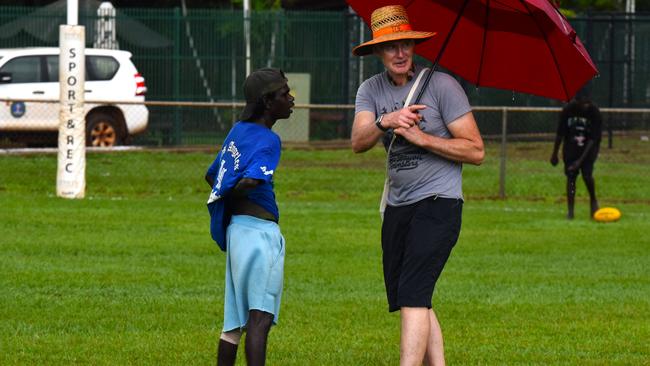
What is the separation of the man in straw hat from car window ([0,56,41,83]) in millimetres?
18960

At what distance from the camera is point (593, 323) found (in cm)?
988

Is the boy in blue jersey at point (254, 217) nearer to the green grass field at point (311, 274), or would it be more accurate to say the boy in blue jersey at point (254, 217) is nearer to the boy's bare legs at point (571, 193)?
the green grass field at point (311, 274)

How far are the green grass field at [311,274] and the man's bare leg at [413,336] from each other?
4.69 feet

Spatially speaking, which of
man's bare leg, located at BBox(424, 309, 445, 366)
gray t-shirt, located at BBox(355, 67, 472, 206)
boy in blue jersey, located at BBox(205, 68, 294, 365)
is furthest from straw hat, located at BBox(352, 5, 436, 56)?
man's bare leg, located at BBox(424, 309, 445, 366)

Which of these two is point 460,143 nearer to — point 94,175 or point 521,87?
point 521,87

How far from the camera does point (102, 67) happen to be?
25.9m

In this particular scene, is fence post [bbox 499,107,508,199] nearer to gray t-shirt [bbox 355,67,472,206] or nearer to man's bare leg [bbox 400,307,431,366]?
gray t-shirt [bbox 355,67,472,206]

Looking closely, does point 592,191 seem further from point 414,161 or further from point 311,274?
point 414,161

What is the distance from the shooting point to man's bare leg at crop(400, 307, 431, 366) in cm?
690

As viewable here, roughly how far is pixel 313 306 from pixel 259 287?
3743mm

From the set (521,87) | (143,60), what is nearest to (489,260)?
(521,87)

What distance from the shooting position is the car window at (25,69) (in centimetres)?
2520

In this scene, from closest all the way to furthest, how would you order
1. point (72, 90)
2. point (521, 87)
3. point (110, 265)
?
point (521, 87) → point (110, 265) → point (72, 90)

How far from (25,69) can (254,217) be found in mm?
19292
